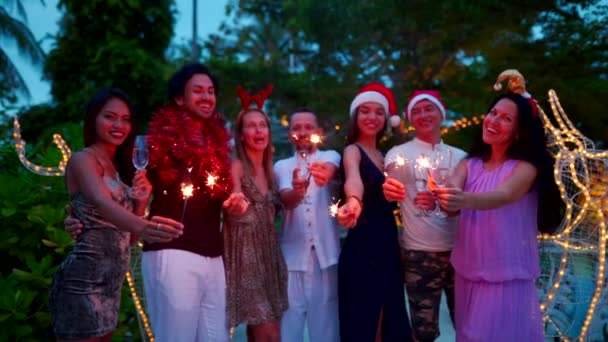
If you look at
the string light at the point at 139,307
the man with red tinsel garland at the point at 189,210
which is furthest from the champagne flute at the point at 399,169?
the string light at the point at 139,307

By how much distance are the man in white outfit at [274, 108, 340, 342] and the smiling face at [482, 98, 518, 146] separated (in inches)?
40.1

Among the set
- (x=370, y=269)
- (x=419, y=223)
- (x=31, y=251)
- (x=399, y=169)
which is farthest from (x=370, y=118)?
(x=31, y=251)

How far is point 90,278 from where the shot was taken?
267 cm

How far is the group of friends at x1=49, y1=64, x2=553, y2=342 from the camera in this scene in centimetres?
277

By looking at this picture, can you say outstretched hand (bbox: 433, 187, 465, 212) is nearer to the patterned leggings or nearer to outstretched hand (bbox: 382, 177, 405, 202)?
outstretched hand (bbox: 382, 177, 405, 202)

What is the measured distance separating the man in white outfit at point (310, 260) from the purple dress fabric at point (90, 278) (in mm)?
1121

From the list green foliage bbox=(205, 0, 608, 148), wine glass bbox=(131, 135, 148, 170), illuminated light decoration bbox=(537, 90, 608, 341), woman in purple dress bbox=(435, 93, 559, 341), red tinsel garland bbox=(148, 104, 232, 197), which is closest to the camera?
wine glass bbox=(131, 135, 148, 170)

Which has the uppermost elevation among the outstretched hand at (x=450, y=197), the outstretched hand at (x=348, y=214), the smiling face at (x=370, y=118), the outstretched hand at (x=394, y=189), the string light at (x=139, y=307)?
the smiling face at (x=370, y=118)

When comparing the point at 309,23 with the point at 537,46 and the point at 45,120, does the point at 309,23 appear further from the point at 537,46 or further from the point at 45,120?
the point at 45,120

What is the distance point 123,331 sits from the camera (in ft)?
14.3

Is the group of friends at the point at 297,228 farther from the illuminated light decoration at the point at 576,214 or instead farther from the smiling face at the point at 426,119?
the illuminated light decoration at the point at 576,214

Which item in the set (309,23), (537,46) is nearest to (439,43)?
(537,46)

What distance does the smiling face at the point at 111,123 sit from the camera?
9.39 feet

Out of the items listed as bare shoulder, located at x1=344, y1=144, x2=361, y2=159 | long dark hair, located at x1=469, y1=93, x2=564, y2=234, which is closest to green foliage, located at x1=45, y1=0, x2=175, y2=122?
bare shoulder, located at x1=344, y1=144, x2=361, y2=159
